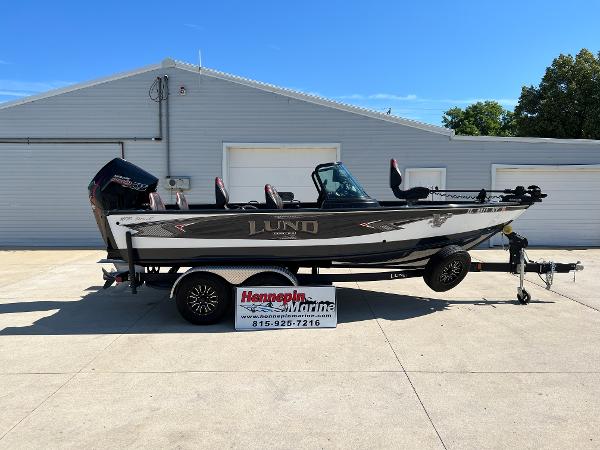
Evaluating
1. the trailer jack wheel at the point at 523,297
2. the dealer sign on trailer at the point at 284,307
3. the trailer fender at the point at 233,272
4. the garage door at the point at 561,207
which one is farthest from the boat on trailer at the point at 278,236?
the garage door at the point at 561,207

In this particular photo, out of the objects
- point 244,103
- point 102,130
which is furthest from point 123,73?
point 244,103

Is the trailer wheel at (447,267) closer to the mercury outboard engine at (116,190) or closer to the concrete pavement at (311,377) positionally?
the concrete pavement at (311,377)

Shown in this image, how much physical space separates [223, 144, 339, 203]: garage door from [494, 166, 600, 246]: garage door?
5109 mm

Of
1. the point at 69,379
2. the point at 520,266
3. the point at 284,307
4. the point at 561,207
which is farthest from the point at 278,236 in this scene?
the point at 561,207

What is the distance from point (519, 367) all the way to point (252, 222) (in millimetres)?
3150

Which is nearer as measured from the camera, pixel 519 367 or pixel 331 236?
pixel 519 367

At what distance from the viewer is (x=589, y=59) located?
2128 cm

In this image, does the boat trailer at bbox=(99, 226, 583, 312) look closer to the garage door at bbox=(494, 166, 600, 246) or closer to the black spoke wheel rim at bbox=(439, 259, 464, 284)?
the black spoke wheel rim at bbox=(439, 259, 464, 284)

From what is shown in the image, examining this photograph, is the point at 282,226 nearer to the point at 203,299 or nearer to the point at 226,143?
the point at 203,299

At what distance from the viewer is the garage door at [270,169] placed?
11312mm

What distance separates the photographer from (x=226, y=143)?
1120 centimetres

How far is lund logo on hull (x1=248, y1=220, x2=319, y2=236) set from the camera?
16.6ft

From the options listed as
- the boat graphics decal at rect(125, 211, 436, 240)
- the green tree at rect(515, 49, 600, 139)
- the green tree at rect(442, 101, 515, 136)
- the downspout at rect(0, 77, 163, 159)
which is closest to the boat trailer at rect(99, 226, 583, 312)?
the boat graphics decal at rect(125, 211, 436, 240)

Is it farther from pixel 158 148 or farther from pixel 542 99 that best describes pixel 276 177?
pixel 542 99
